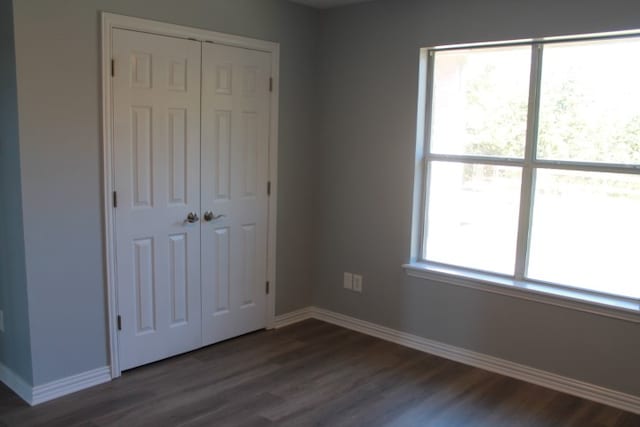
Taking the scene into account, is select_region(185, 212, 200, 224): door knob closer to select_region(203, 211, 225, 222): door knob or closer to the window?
select_region(203, 211, 225, 222): door knob

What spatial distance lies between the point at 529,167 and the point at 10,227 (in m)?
3.01

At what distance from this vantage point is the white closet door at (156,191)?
3244 mm

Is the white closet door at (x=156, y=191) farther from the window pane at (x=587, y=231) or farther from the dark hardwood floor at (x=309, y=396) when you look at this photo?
the window pane at (x=587, y=231)

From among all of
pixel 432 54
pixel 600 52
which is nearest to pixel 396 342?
pixel 432 54

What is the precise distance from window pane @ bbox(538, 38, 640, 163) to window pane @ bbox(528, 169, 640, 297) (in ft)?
0.48

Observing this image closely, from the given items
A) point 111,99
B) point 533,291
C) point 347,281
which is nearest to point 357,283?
point 347,281

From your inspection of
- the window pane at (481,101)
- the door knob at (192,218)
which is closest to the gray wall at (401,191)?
the window pane at (481,101)

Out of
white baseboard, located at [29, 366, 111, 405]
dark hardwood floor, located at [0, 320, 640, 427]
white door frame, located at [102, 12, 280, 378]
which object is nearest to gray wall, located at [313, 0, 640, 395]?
dark hardwood floor, located at [0, 320, 640, 427]

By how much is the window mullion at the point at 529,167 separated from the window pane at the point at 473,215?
48 mm

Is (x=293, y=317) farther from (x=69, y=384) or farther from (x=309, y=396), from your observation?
(x=69, y=384)

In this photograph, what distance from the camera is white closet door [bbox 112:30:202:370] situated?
3.24 metres

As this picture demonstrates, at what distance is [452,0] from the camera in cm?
358

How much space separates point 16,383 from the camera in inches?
123

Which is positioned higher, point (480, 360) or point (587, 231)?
point (587, 231)
